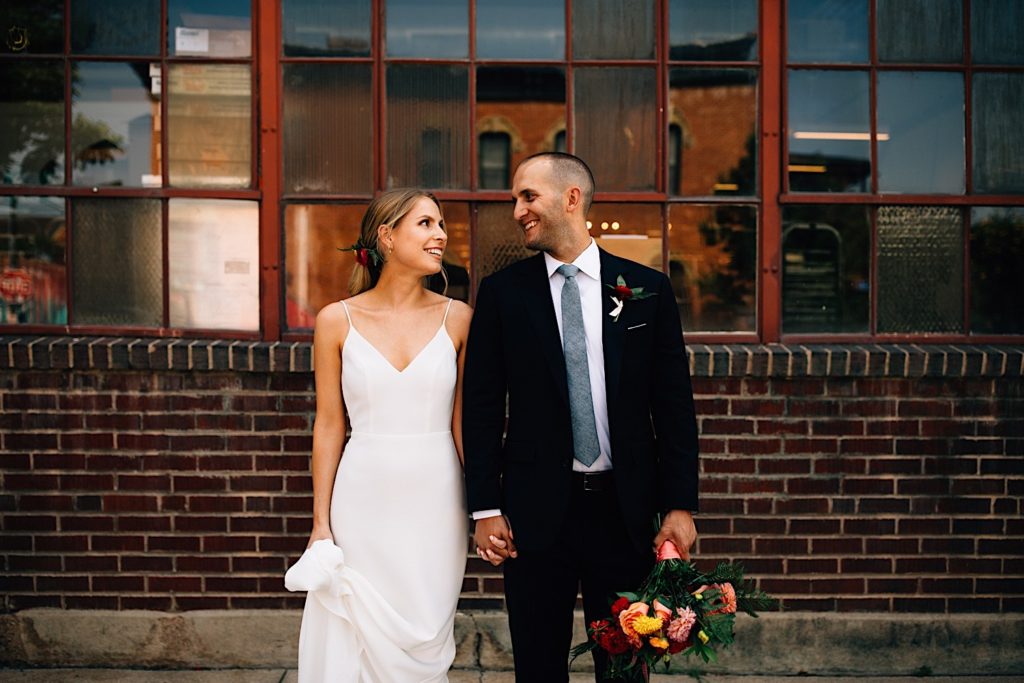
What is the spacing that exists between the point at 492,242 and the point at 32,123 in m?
2.27

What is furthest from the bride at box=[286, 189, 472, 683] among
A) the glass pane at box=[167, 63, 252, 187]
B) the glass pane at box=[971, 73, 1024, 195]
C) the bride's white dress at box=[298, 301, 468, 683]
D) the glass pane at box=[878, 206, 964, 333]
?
the glass pane at box=[971, 73, 1024, 195]

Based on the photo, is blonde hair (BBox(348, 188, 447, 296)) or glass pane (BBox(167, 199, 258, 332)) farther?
glass pane (BBox(167, 199, 258, 332))

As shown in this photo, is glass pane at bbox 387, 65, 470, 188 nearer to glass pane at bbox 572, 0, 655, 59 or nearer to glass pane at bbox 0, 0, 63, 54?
glass pane at bbox 572, 0, 655, 59

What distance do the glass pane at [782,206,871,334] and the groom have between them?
5.49 feet

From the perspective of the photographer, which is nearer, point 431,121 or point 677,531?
point 677,531

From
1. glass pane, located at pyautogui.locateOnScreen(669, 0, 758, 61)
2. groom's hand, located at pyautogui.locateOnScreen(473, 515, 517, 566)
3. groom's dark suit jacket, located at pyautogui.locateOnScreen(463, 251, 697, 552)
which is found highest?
glass pane, located at pyautogui.locateOnScreen(669, 0, 758, 61)

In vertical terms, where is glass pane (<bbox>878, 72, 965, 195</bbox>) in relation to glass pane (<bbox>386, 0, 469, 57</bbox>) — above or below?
below

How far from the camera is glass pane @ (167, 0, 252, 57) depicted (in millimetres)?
4691

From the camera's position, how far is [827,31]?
4.75 metres

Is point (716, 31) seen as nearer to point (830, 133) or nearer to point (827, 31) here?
point (827, 31)

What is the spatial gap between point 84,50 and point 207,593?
2.64 meters

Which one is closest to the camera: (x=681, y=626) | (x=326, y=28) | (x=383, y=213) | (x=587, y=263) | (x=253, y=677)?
(x=681, y=626)

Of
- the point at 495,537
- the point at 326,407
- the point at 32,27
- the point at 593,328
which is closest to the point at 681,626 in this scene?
the point at 495,537

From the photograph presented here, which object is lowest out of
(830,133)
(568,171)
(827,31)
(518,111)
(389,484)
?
(389,484)
